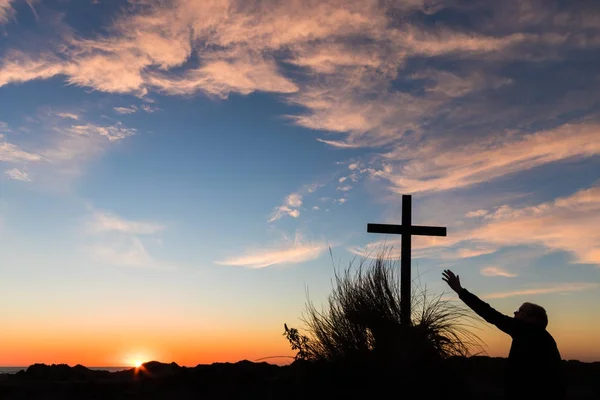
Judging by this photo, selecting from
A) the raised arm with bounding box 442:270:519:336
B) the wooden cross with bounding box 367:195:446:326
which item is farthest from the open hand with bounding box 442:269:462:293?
the wooden cross with bounding box 367:195:446:326

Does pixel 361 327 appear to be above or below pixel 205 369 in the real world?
above

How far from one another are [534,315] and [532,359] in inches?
18.1

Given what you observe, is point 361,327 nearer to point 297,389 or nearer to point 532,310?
point 297,389

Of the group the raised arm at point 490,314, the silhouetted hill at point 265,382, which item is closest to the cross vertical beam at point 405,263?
the silhouetted hill at point 265,382

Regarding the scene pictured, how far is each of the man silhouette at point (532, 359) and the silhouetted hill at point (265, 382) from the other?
2.48m

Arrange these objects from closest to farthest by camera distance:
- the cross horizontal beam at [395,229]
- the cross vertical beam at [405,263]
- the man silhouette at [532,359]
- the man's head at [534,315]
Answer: the man silhouette at [532,359] < the man's head at [534,315] < the cross vertical beam at [405,263] < the cross horizontal beam at [395,229]

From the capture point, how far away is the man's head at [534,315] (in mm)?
5863

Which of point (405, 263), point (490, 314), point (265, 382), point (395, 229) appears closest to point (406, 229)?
point (395, 229)

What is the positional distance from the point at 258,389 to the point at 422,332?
8.15 ft

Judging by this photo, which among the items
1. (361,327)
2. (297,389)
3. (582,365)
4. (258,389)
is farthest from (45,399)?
(582,365)

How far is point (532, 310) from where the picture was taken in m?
5.91

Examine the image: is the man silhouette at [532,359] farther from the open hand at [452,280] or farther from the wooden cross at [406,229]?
the wooden cross at [406,229]

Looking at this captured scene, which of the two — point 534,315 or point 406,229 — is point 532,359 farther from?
point 406,229

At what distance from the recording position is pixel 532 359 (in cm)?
562
